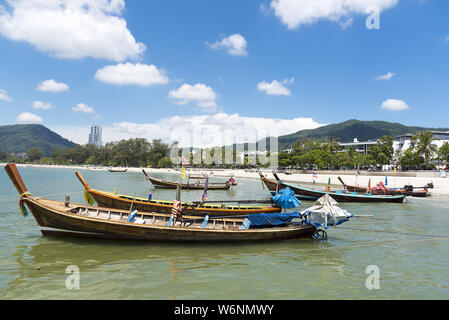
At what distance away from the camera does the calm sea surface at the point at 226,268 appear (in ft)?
28.3

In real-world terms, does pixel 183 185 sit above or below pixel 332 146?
below

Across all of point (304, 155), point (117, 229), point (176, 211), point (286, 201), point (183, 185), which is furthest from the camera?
point (304, 155)

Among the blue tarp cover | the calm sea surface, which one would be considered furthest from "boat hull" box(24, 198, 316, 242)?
the blue tarp cover

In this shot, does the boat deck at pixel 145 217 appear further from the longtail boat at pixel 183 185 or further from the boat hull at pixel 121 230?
the longtail boat at pixel 183 185

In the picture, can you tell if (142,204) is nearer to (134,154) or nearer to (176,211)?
(176,211)

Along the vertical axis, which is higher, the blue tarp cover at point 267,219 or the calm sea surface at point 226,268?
the blue tarp cover at point 267,219

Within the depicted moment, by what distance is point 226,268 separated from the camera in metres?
10.6

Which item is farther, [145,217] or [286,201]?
[286,201]

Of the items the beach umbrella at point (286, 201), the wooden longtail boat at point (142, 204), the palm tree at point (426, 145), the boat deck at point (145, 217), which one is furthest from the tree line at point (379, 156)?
the boat deck at point (145, 217)

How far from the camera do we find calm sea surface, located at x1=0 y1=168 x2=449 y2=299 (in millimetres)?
8625

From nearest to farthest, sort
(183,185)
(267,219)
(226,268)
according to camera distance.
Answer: (226,268)
(267,219)
(183,185)

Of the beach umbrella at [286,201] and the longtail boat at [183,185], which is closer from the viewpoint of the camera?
the beach umbrella at [286,201]

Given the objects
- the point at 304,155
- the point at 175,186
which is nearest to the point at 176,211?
the point at 175,186

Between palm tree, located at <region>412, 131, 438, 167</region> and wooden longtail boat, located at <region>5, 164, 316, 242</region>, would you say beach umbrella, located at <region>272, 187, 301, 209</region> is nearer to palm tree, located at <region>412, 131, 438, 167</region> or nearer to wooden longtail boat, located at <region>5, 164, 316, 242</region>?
wooden longtail boat, located at <region>5, 164, 316, 242</region>
